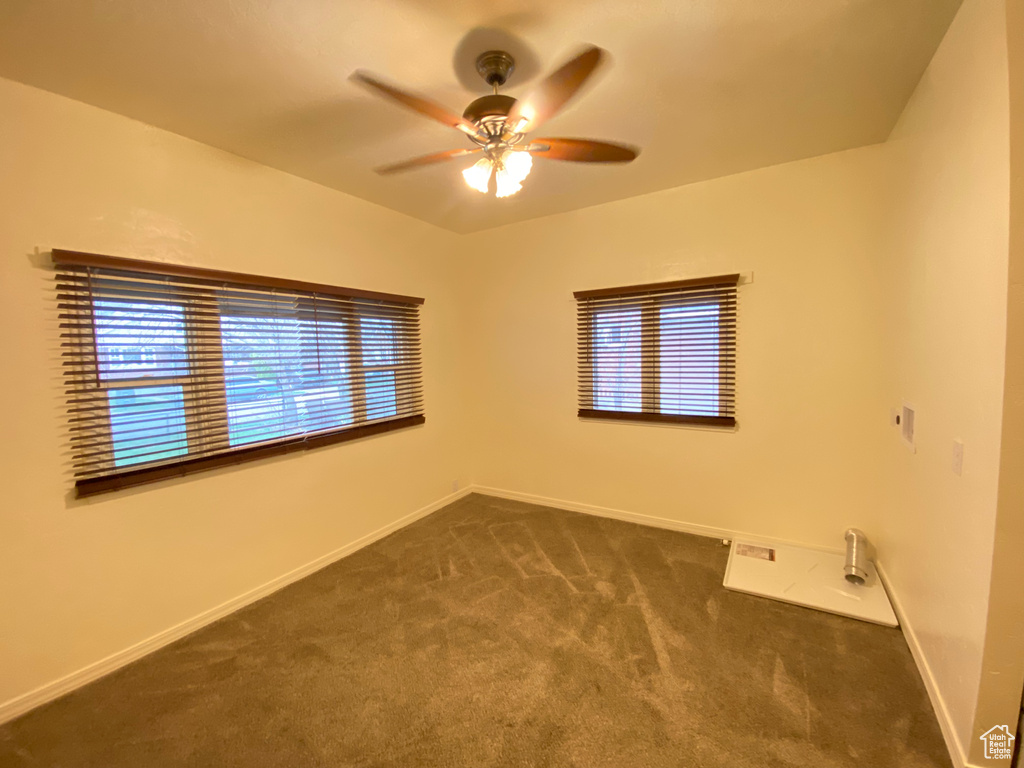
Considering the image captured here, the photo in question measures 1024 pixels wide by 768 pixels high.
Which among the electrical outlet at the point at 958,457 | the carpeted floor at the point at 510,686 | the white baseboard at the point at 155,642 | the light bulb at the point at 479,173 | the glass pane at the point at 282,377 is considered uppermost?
the light bulb at the point at 479,173

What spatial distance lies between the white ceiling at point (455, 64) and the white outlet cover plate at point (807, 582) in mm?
2524

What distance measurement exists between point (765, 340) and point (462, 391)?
2.57m

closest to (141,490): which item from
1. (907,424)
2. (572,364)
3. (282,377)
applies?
(282,377)

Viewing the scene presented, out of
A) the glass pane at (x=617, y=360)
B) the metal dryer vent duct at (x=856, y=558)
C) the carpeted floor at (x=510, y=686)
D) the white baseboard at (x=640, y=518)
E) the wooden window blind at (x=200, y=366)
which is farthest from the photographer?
the glass pane at (x=617, y=360)

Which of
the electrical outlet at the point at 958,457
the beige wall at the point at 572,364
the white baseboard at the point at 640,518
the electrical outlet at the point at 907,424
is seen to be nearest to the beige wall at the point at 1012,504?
the beige wall at the point at 572,364

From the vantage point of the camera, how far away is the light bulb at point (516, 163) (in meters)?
1.64

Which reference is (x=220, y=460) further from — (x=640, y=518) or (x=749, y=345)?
(x=749, y=345)

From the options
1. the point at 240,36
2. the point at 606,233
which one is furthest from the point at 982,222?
the point at 240,36

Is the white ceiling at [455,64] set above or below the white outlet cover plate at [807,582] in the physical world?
above

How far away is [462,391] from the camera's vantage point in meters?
4.00

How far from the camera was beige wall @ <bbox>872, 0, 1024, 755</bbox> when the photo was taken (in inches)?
47.5

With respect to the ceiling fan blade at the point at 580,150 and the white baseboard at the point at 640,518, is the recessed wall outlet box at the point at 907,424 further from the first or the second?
the ceiling fan blade at the point at 580,150

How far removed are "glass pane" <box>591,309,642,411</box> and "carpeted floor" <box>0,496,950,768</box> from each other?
128 centimetres

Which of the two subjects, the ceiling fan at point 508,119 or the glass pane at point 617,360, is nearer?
the ceiling fan at point 508,119
